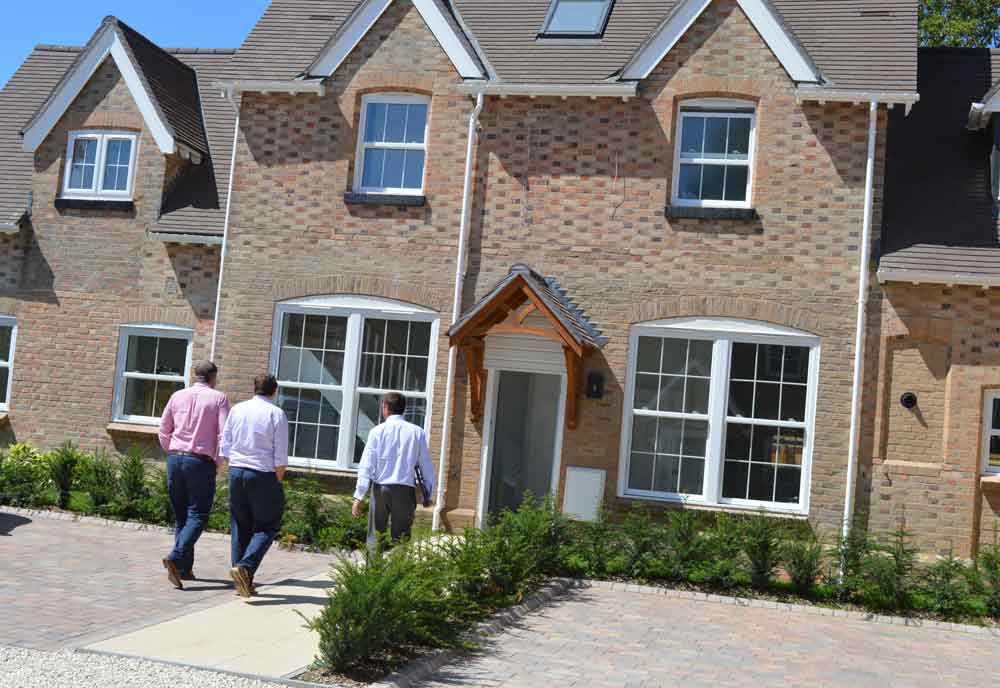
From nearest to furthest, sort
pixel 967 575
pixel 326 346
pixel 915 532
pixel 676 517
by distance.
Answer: pixel 967 575 < pixel 676 517 < pixel 915 532 < pixel 326 346

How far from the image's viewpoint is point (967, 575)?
1148 cm

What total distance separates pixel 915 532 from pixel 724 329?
11.4ft

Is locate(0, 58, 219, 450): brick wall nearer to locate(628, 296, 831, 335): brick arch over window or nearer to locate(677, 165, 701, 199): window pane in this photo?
locate(628, 296, 831, 335): brick arch over window

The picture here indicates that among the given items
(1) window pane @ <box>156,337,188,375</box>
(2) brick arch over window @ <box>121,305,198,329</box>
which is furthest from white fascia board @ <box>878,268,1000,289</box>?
(1) window pane @ <box>156,337,188,375</box>

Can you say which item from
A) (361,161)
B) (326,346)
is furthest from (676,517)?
(361,161)

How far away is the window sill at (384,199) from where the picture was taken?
1503cm

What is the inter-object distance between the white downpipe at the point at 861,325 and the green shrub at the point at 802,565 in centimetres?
156

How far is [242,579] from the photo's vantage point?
9.45m

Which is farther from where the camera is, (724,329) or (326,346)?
(326,346)

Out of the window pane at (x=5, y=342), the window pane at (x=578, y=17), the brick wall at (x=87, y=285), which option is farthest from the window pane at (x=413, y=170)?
the window pane at (x=5, y=342)

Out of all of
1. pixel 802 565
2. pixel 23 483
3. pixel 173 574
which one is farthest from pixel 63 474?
pixel 802 565

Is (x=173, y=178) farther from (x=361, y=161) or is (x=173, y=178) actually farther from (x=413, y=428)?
(x=413, y=428)

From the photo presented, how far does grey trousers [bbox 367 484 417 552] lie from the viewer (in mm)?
10070

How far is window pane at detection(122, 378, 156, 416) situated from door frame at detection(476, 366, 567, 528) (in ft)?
18.5
